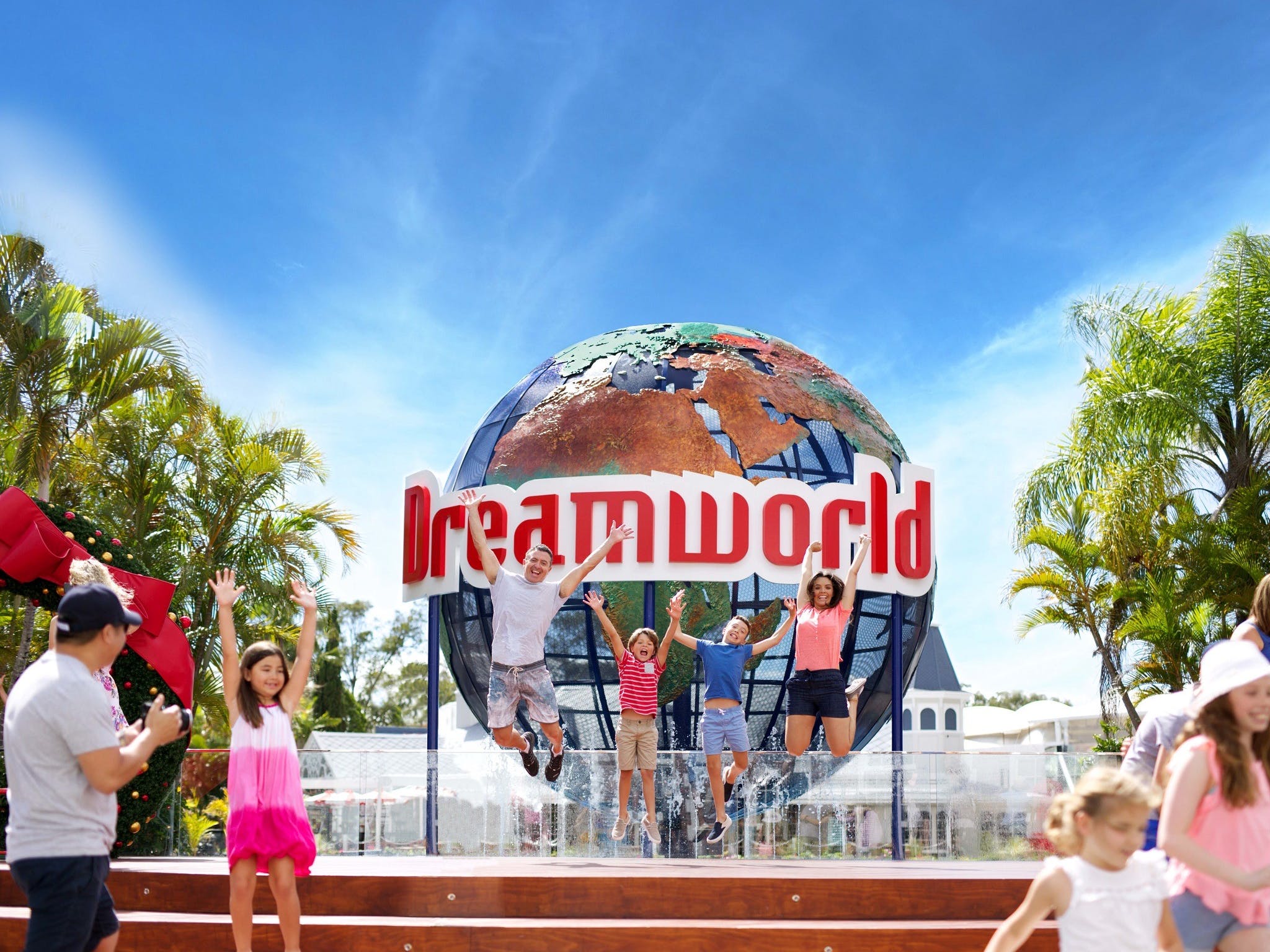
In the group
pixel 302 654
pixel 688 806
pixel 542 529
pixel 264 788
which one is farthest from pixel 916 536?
pixel 264 788

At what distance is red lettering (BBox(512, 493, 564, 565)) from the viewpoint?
1105 cm

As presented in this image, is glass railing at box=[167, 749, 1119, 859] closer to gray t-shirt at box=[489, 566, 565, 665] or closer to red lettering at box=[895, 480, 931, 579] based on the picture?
gray t-shirt at box=[489, 566, 565, 665]

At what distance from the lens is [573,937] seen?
20.0ft

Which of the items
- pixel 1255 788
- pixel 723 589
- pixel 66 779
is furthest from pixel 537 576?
pixel 1255 788

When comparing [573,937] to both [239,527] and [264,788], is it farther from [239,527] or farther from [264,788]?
[239,527]

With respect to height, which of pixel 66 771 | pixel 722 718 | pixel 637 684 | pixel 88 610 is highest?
pixel 88 610

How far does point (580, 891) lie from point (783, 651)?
5192 millimetres

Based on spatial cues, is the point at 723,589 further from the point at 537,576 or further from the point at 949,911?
the point at 949,911

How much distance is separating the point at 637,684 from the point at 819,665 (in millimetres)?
1417

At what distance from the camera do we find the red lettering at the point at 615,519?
10820 millimetres

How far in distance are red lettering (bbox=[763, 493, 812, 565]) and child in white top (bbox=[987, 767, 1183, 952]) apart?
7.14 m

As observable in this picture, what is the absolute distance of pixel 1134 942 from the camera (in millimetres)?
3627

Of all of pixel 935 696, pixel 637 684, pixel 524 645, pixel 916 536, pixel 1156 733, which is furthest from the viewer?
pixel 935 696

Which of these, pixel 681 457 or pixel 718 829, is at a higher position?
pixel 681 457
